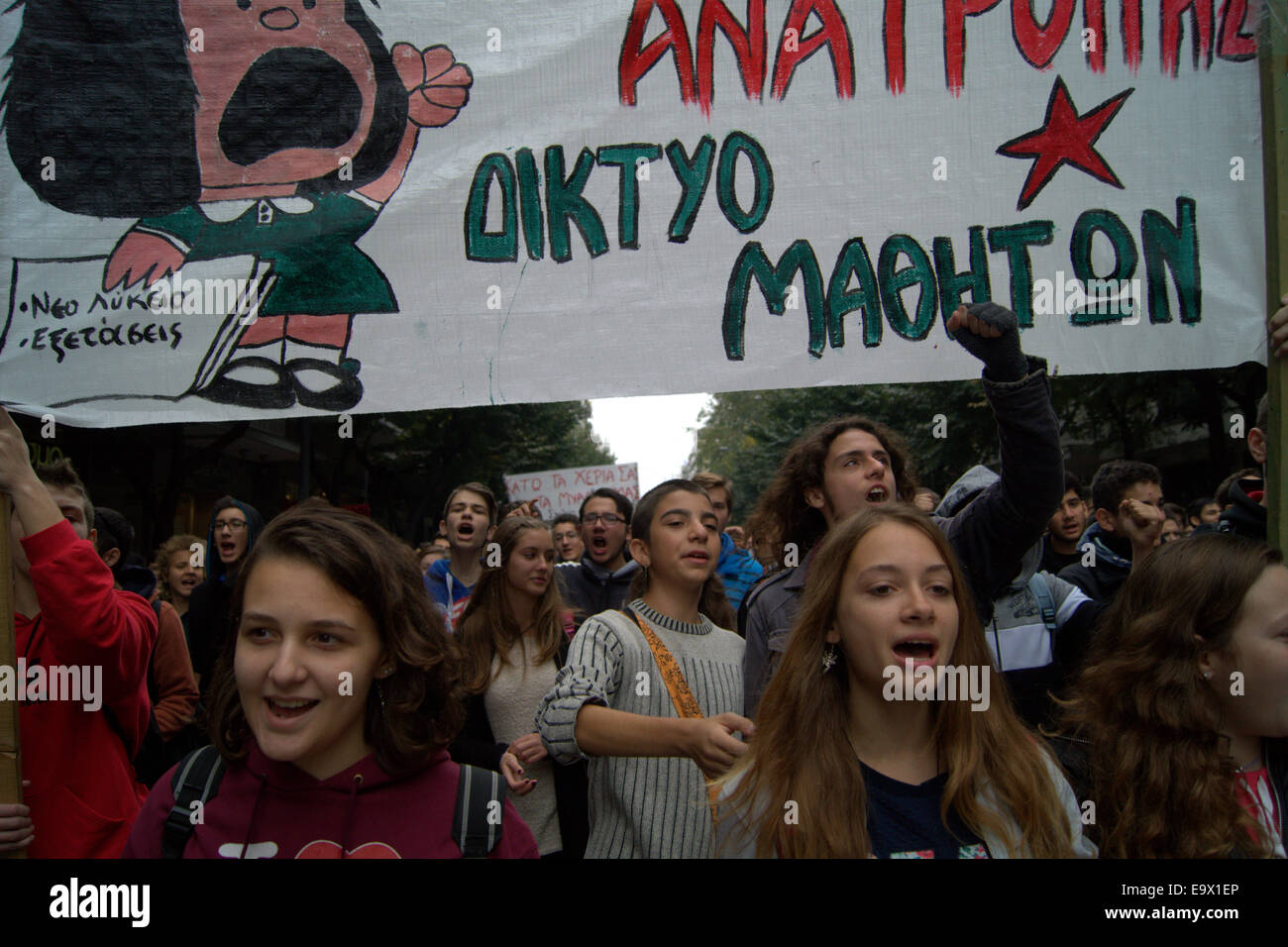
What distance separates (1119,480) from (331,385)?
10.9ft

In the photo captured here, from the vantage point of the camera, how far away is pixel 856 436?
9.21 ft

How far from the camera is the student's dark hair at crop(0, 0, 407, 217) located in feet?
8.17

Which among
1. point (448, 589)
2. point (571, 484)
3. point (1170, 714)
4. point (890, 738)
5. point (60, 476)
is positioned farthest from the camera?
point (571, 484)

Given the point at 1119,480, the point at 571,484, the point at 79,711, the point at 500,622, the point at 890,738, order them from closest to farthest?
the point at 890,738
the point at 79,711
the point at 500,622
the point at 1119,480
the point at 571,484

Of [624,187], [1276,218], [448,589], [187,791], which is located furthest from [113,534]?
[1276,218]

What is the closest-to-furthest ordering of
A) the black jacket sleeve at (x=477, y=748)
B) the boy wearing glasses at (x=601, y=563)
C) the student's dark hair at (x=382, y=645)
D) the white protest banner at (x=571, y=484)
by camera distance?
the student's dark hair at (x=382, y=645)
the black jacket sleeve at (x=477, y=748)
the boy wearing glasses at (x=601, y=563)
the white protest banner at (x=571, y=484)

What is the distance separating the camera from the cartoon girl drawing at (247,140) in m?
2.49

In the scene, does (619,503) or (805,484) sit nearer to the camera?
(805,484)

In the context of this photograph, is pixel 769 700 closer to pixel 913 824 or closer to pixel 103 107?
pixel 913 824

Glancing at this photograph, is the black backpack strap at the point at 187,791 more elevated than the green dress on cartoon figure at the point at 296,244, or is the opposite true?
the green dress on cartoon figure at the point at 296,244

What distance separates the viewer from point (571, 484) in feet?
40.4

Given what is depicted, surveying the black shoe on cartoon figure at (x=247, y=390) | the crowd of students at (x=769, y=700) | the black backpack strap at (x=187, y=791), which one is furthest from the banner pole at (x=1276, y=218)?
the black shoe on cartoon figure at (x=247, y=390)

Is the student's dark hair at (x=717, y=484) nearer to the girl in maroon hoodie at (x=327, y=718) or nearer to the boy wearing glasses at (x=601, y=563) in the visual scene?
the boy wearing glasses at (x=601, y=563)

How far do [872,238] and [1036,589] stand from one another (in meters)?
1.16
